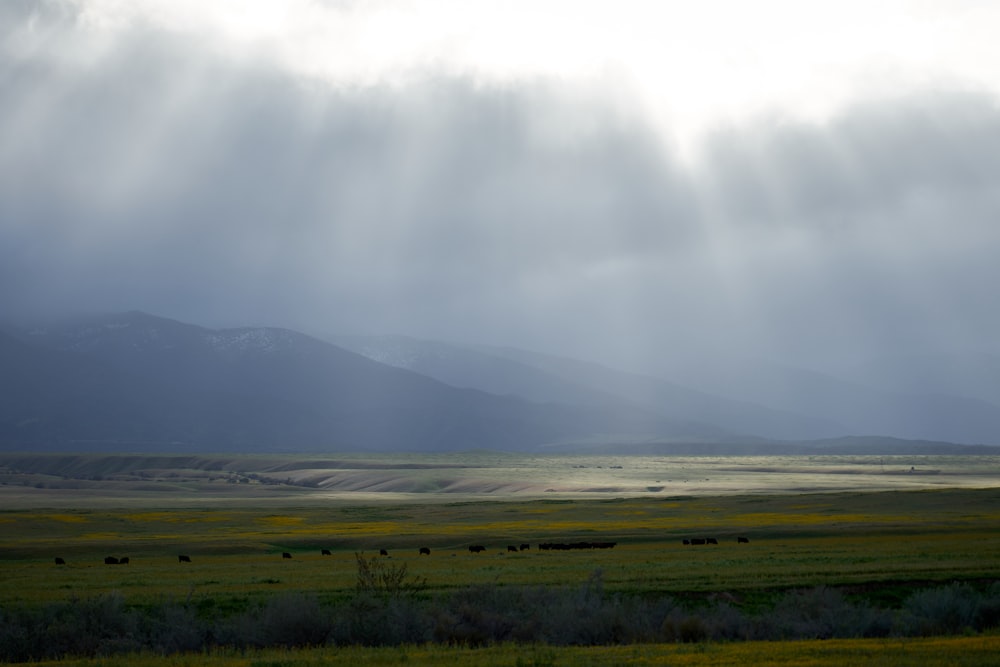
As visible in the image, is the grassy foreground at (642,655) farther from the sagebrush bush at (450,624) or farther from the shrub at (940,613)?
the shrub at (940,613)

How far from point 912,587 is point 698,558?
33.8 feet

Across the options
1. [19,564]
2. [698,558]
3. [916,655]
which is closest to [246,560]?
[19,564]

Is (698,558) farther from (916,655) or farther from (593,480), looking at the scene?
(593,480)

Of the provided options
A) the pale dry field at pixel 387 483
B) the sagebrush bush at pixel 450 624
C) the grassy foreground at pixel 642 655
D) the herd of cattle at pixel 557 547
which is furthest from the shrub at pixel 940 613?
the pale dry field at pixel 387 483

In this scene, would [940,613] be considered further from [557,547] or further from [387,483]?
[387,483]

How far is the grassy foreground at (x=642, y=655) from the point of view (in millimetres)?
18828

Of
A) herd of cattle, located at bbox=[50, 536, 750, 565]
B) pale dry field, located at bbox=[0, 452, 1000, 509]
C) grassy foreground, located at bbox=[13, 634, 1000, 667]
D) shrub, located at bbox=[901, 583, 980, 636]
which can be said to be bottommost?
pale dry field, located at bbox=[0, 452, 1000, 509]

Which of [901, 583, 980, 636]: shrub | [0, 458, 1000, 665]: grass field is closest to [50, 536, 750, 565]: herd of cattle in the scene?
[0, 458, 1000, 665]: grass field

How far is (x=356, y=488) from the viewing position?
141 metres

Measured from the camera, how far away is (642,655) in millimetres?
20516

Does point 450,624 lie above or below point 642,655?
below

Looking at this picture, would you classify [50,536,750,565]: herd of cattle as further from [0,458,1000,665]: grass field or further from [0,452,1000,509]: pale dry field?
[0,452,1000,509]: pale dry field

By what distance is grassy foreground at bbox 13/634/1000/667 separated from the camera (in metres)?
18.8

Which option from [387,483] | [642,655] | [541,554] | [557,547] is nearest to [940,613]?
[642,655]
